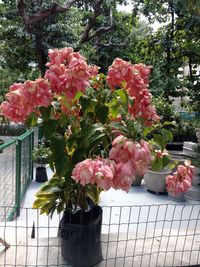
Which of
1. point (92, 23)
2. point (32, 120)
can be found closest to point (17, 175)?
point (32, 120)

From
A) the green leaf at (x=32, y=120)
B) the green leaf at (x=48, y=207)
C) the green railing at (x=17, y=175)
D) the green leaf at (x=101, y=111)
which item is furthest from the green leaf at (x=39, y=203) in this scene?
the green railing at (x=17, y=175)

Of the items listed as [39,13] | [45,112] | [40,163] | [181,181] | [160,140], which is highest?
[39,13]

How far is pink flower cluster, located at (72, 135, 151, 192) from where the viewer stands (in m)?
1.23

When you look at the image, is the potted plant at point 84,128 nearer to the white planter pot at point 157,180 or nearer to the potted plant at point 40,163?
the white planter pot at point 157,180

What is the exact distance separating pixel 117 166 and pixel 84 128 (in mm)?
309

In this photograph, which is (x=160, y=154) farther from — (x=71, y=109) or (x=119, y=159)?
(x=71, y=109)

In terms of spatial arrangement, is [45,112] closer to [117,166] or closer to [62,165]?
[62,165]

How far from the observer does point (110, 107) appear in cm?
161

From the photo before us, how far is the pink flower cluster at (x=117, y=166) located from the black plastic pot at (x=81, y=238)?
1.64 ft

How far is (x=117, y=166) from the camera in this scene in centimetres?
129

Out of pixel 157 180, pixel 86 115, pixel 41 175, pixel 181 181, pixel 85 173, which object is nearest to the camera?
pixel 85 173

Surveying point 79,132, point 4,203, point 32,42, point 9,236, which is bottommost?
point 4,203

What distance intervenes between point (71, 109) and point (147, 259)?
0.96 meters

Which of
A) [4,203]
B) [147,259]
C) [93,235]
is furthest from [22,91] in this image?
[4,203]
